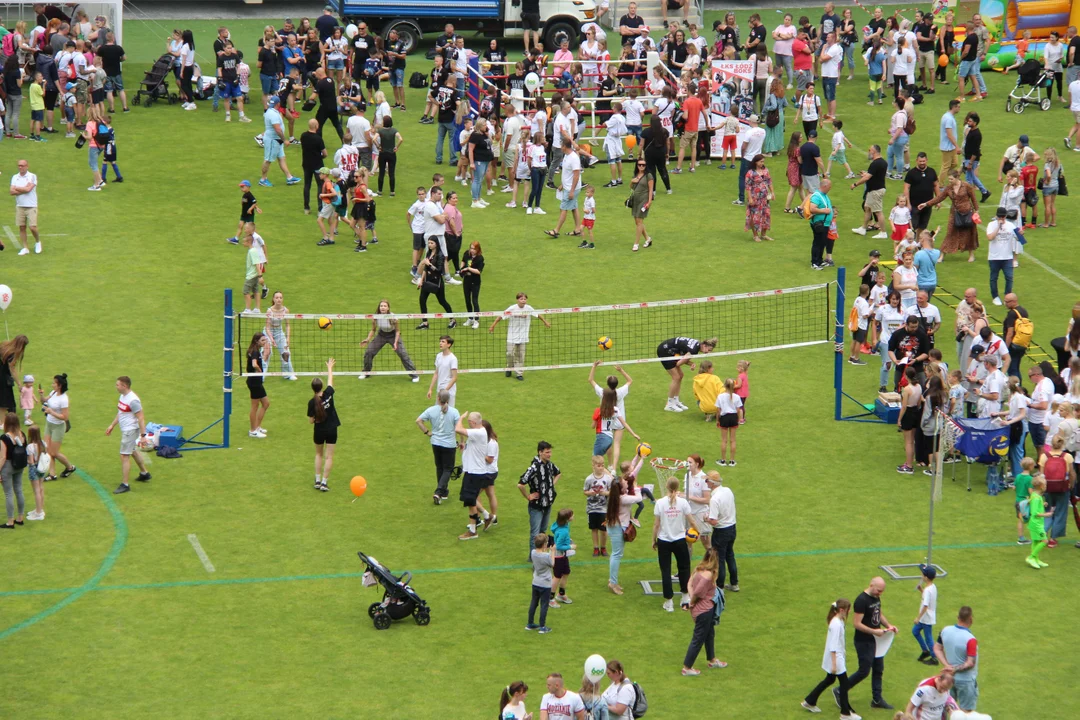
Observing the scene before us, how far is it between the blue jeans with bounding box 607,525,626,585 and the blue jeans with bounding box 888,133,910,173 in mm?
17759

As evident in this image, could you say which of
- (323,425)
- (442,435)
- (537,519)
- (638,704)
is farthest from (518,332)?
(638,704)

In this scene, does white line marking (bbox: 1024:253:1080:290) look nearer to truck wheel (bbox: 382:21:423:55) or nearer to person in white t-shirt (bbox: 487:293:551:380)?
person in white t-shirt (bbox: 487:293:551:380)

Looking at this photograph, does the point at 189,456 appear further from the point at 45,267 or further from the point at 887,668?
the point at 887,668

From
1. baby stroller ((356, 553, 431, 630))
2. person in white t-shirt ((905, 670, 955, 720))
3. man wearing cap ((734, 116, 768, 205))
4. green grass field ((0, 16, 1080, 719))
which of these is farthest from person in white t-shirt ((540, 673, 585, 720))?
man wearing cap ((734, 116, 768, 205))

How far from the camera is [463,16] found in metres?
41.8

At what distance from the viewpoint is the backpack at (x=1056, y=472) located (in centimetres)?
1991

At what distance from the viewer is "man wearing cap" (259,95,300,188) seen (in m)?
33.0

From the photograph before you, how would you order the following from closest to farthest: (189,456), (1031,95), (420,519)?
(420,519) < (189,456) < (1031,95)

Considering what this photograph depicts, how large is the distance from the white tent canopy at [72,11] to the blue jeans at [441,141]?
11.2 meters

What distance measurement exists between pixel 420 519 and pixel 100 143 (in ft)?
52.9

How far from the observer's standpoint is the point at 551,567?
17.6 m

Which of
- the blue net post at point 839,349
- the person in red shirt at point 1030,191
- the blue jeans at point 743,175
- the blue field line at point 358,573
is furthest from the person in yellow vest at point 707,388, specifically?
the person in red shirt at point 1030,191

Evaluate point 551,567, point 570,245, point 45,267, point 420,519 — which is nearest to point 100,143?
point 45,267

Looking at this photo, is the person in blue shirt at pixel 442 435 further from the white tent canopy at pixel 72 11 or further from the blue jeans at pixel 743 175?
the white tent canopy at pixel 72 11
